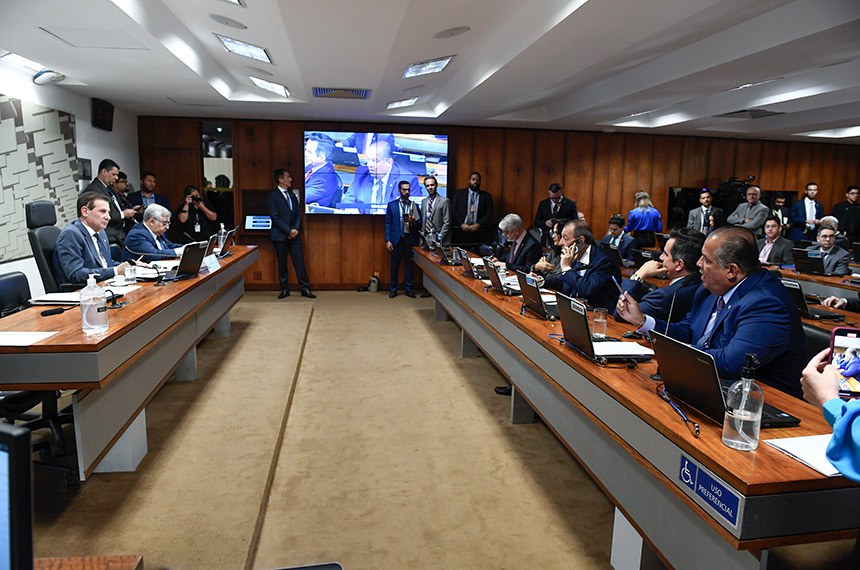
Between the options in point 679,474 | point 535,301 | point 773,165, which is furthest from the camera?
point 773,165

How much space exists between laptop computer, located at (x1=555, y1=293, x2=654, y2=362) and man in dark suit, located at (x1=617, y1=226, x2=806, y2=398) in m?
0.25

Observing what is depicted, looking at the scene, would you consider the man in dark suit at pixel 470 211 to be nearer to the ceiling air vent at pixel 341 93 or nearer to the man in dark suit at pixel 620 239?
the man in dark suit at pixel 620 239

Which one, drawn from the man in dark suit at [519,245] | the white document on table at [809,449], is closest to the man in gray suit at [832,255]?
the man in dark suit at [519,245]

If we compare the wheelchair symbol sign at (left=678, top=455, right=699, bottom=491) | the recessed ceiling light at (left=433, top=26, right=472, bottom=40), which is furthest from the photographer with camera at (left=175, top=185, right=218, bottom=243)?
the wheelchair symbol sign at (left=678, top=455, right=699, bottom=491)

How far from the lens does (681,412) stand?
68.1 inches

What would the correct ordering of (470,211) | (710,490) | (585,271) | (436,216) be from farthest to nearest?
(470,211) → (436,216) → (585,271) → (710,490)

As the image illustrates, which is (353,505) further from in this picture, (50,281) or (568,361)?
(50,281)

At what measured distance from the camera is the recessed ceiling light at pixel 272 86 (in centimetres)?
607

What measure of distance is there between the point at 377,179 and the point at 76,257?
476 cm

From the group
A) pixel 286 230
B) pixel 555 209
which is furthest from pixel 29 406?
pixel 555 209

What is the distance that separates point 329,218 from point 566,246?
4973mm

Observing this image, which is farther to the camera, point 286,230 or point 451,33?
point 286,230

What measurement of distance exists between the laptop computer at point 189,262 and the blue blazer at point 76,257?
0.40 meters

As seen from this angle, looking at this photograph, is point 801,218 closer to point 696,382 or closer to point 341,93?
point 341,93
